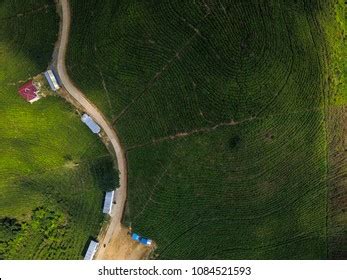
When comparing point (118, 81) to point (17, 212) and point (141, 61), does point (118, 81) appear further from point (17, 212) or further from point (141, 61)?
point (17, 212)

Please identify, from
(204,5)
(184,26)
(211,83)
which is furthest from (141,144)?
(204,5)

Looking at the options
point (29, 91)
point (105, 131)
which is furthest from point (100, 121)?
point (29, 91)

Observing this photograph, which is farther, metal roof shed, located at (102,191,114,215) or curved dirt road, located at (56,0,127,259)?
metal roof shed, located at (102,191,114,215)

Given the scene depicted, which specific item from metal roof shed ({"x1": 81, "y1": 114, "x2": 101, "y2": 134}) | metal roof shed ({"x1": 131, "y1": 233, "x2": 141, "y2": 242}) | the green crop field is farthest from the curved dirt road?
metal roof shed ({"x1": 131, "y1": 233, "x2": 141, "y2": 242})

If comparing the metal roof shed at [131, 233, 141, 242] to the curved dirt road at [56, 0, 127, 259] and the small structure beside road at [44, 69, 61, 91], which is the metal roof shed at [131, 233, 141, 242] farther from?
the small structure beside road at [44, 69, 61, 91]

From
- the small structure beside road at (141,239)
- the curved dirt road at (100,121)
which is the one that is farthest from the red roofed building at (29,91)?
the small structure beside road at (141,239)

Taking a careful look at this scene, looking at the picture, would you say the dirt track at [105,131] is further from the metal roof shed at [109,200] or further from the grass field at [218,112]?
the grass field at [218,112]
